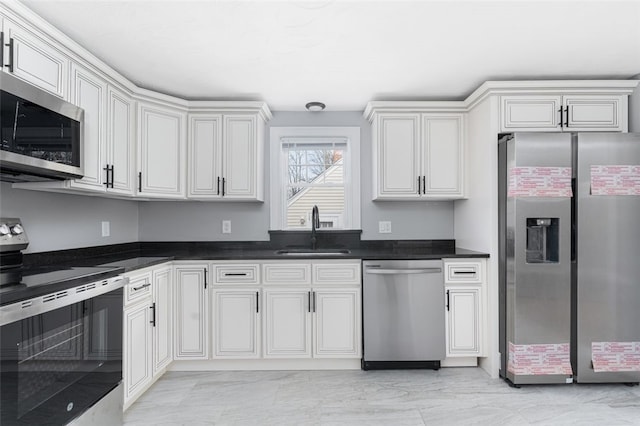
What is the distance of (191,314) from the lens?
2.86 meters

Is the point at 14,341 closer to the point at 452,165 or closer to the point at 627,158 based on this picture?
the point at 452,165

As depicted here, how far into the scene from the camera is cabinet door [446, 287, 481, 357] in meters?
2.88

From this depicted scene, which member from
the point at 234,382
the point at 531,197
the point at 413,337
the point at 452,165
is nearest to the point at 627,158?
the point at 531,197

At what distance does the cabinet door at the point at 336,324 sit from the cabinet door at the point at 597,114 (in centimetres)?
222

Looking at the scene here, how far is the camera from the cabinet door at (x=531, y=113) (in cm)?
279

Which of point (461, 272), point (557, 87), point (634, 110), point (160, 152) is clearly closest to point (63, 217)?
point (160, 152)

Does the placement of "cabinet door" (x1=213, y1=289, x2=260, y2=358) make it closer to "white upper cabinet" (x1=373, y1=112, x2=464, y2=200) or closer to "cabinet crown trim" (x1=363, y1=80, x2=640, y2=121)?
"white upper cabinet" (x1=373, y1=112, x2=464, y2=200)

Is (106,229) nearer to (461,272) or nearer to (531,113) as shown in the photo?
(461,272)

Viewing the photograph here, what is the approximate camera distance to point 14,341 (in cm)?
141

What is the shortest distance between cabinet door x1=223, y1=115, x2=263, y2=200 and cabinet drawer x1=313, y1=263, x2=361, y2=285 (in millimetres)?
925

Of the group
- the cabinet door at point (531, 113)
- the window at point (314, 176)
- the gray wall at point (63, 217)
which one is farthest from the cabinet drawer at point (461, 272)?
the gray wall at point (63, 217)

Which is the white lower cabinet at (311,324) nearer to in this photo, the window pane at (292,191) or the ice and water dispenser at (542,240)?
the window pane at (292,191)

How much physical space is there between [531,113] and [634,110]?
2.78 ft

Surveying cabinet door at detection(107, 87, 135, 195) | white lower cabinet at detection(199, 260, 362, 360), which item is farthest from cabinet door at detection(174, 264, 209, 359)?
cabinet door at detection(107, 87, 135, 195)
